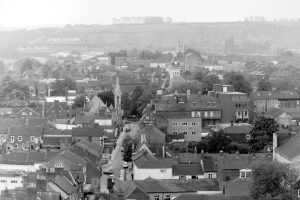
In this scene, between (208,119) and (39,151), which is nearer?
(39,151)

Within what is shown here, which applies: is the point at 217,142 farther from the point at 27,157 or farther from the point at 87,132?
the point at 27,157

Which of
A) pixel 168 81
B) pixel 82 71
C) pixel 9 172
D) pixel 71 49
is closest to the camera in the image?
pixel 9 172

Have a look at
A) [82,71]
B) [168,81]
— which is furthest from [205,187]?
[82,71]

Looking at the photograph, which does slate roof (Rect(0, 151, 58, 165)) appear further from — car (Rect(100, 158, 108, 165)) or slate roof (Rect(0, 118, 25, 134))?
slate roof (Rect(0, 118, 25, 134))

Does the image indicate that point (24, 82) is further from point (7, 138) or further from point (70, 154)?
point (70, 154)

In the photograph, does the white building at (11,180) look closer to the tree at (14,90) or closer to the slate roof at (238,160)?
the slate roof at (238,160)

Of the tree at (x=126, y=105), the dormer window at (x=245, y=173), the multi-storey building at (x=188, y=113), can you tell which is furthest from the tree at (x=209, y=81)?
the dormer window at (x=245, y=173)

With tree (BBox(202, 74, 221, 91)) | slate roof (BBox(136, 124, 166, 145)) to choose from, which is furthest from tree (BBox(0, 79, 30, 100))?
slate roof (BBox(136, 124, 166, 145))
